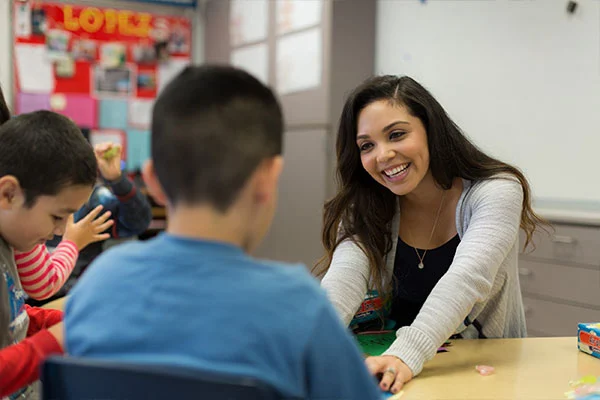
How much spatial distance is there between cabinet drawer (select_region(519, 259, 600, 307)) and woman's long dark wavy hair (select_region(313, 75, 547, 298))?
3.75 ft

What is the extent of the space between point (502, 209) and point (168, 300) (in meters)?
0.96

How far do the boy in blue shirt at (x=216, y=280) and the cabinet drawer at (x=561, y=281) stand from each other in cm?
221

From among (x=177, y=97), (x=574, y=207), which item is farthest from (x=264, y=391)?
(x=574, y=207)

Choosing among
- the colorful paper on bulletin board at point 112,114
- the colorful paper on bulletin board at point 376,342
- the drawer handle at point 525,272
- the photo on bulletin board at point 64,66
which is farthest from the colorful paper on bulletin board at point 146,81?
the colorful paper on bulletin board at point 376,342

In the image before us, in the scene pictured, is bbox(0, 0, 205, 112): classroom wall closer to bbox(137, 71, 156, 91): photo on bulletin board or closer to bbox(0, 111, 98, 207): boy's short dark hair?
bbox(137, 71, 156, 91): photo on bulletin board

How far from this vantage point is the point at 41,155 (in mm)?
1035

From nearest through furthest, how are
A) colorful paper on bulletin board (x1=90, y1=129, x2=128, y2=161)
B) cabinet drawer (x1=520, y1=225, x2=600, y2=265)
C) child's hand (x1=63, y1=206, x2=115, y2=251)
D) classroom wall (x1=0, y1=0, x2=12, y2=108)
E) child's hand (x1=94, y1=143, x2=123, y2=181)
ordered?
child's hand (x1=63, y1=206, x2=115, y2=251) < child's hand (x1=94, y1=143, x2=123, y2=181) < cabinet drawer (x1=520, y1=225, x2=600, y2=265) < classroom wall (x1=0, y1=0, x2=12, y2=108) < colorful paper on bulletin board (x1=90, y1=129, x2=128, y2=161)

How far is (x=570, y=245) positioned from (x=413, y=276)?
139cm

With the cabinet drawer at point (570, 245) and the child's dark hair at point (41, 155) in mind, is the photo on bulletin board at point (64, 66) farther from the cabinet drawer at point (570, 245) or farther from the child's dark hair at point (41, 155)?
the child's dark hair at point (41, 155)

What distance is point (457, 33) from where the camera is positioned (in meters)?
Answer: 3.58

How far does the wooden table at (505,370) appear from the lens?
101 cm

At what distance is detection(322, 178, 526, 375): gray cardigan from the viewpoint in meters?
1.15

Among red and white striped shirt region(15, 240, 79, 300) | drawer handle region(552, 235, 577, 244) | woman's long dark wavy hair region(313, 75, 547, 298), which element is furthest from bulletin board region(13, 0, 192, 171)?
red and white striped shirt region(15, 240, 79, 300)

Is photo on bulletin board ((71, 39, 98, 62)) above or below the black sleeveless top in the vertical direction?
above
